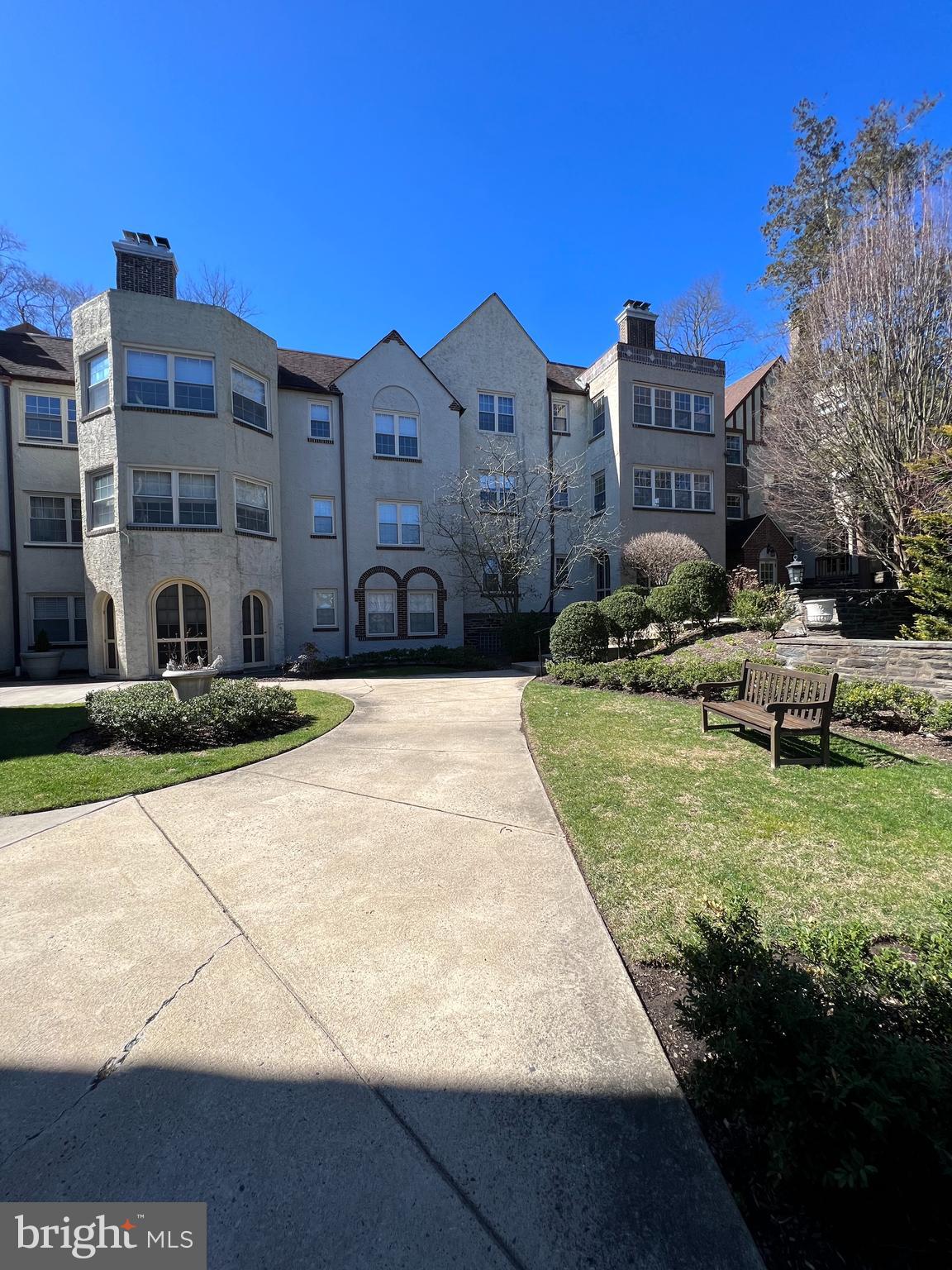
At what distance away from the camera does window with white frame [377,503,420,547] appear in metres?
20.1

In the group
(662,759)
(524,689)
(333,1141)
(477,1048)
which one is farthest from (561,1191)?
(524,689)

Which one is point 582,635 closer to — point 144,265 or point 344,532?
point 344,532

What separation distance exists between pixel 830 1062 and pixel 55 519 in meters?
22.3

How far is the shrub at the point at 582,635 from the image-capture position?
13.5m

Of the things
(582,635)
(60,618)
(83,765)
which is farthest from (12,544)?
(582,635)

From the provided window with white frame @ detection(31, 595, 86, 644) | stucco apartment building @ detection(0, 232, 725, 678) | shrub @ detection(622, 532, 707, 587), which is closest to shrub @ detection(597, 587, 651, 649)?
shrub @ detection(622, 532, 707, 587)

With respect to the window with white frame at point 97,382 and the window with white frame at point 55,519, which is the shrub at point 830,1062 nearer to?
the window with white frame at point 97,382

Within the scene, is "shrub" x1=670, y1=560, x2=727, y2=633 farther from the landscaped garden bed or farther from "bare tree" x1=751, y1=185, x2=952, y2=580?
the landscaped garden bed

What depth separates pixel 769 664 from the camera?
8.12m

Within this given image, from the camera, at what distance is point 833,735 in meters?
7.05

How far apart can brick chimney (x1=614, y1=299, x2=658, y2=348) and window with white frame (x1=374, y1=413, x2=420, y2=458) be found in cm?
936

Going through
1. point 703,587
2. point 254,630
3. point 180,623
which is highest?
point 703,587

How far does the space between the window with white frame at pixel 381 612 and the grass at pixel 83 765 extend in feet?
34.9

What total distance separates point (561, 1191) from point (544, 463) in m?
21.7
